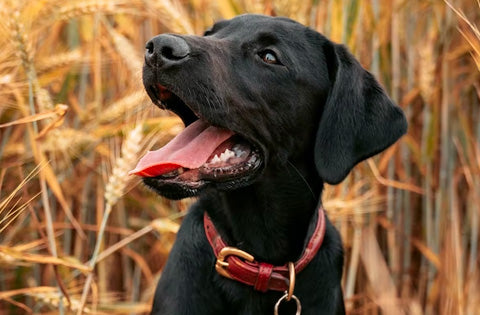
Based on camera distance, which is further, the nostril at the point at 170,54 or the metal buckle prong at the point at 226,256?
Answer: the metal buckle prong at the point at 226,256

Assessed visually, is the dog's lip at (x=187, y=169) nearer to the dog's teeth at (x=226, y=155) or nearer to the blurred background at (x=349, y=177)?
the dog's teeth at (x=226, y=155)

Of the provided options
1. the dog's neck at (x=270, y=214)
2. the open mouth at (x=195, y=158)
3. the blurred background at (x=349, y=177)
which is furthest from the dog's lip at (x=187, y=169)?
the blurred background at (x=349, y=177)

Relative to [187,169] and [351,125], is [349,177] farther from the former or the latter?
[187,169]

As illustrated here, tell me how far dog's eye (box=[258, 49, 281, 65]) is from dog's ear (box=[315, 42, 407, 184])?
9.0 inches

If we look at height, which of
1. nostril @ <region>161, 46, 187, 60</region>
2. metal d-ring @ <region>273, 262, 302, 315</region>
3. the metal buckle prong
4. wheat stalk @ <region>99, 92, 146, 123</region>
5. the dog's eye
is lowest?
Answer: metal d-ring @ <region>273, 262, 302, 315</region>

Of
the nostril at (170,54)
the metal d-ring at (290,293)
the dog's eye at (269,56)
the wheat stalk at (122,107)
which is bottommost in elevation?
the metal d-ring at (290,293)

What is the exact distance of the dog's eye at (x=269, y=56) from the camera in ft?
8.65

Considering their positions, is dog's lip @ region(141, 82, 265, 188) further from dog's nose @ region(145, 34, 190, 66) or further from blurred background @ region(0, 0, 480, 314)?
blurred background @ region(0, 0, 480, 314)

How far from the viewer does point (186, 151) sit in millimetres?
2402

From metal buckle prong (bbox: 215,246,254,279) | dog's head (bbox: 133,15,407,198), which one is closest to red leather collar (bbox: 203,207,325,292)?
metal buckle prong (bbox: 215,246,254,279)

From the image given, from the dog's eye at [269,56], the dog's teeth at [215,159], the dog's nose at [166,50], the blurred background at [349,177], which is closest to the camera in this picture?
the dog's nose at [166,50]

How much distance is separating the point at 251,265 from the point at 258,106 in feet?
1.73

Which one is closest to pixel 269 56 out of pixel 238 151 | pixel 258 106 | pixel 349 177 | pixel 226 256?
pixel 258 106

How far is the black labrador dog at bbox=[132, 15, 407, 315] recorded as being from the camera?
7.93ft
